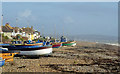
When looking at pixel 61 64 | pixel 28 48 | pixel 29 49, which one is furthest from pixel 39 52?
pixel 61 64

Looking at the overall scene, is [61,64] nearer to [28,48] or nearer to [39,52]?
Answer: [39,52]

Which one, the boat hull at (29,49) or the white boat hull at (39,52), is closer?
the boat hull at (29,49)

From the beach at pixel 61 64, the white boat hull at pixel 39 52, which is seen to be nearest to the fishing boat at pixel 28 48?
the white boat hull at pixel 39 52

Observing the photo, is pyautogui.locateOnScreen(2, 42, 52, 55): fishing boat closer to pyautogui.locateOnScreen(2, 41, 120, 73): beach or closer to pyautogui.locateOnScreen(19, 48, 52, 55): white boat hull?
pyautogui.locateOnScreen(19, 48, 52, 55): white boat hull

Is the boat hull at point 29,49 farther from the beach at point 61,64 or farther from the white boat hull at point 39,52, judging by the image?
the beach at point 61,64

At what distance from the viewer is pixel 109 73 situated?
19.8m

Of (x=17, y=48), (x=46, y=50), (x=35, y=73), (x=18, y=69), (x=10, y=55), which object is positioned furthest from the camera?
(x=46, y=50)

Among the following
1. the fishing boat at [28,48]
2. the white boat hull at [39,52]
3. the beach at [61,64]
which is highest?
Result: the fishing boat at [28,48]

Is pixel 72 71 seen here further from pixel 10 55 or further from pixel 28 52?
pixel 28 52

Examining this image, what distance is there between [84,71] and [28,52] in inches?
514

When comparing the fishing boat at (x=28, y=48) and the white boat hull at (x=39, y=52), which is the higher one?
the fishing boat at (x=28, y=48)

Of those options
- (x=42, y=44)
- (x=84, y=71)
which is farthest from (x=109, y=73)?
(x=42, y=44)

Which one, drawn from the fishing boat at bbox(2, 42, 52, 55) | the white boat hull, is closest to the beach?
the white boat hull

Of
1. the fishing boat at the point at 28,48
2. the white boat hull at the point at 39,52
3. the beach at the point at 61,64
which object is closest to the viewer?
the beach at the point at 61,64
